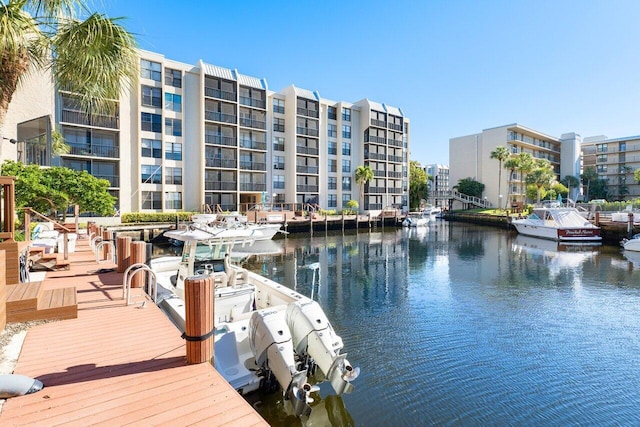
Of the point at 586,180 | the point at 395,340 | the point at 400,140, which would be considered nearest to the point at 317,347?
the point at 395,340

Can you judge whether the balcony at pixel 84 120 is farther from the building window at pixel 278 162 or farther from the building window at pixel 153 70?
the building window at pixel 278 162

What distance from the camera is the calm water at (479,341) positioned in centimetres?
702

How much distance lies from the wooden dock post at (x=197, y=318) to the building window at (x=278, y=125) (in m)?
41.9

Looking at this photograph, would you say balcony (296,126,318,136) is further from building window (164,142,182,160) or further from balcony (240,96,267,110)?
building window (164,142,182,160)

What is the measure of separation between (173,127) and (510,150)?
5533 centimetres

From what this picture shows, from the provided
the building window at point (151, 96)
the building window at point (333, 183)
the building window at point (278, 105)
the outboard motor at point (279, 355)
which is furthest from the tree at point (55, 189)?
the building window at point (333, 183)

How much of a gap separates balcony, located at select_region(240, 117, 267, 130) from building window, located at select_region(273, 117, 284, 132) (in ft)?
7.26

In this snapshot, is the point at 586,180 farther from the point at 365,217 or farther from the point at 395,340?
the point at 395,340

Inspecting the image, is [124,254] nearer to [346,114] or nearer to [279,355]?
[279,355]

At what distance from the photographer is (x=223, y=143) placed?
39375 mm

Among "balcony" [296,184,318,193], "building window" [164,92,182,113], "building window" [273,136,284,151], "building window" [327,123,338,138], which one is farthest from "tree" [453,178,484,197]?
"building window" [164,92,182,113]

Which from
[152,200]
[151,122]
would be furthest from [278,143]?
[152,200]

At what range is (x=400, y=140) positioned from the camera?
186 feet

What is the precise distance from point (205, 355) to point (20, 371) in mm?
2153
